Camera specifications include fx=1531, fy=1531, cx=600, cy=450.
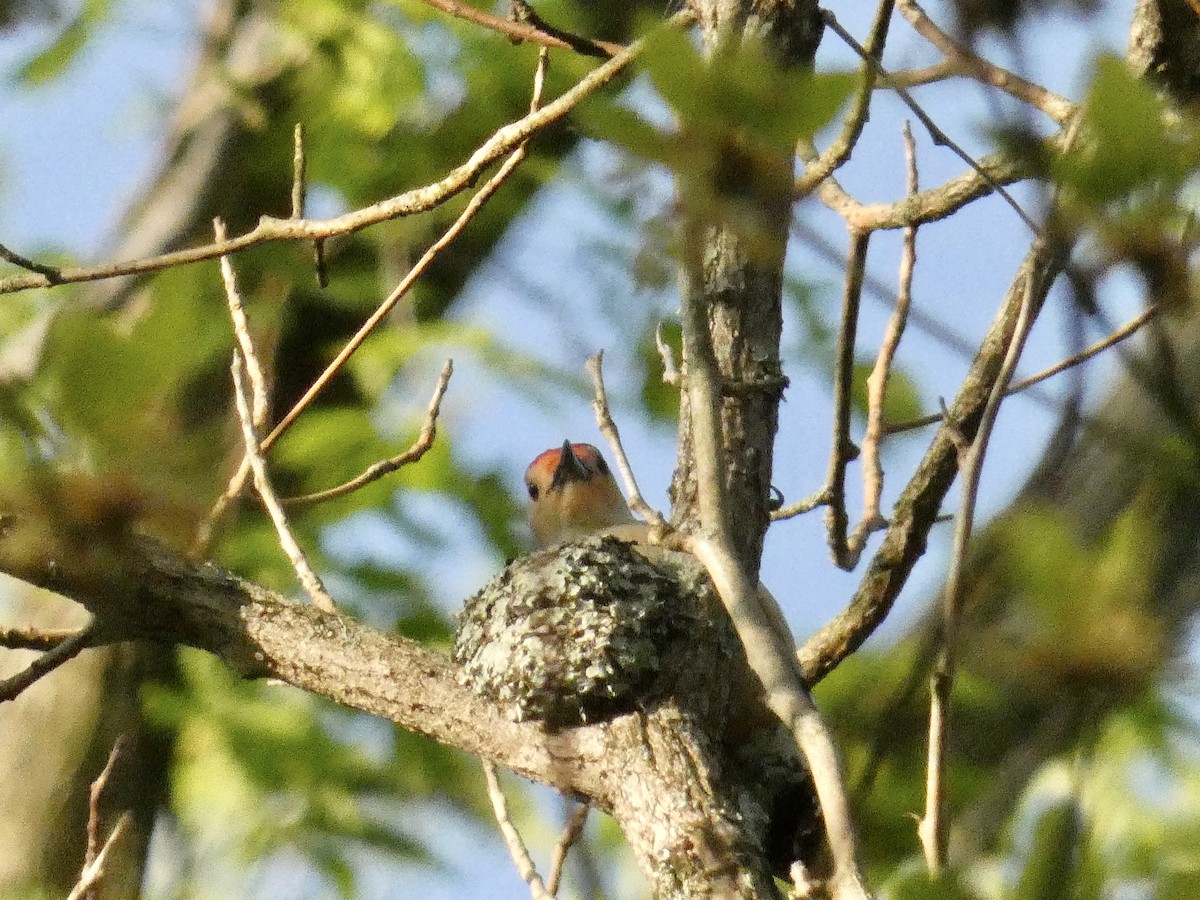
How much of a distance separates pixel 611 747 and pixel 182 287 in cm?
187

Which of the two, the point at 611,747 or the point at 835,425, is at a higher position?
the point at 835,425

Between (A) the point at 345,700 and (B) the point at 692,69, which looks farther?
(A) the point at 345,700

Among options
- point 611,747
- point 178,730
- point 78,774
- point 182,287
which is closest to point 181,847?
point 178,730

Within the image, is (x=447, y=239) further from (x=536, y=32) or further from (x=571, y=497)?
(x=571, y=497)

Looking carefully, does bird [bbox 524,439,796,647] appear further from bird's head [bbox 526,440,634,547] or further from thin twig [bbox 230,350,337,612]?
thin twig [bbox 230,350,337,612]

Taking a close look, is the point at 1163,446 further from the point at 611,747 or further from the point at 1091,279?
the point at 611,747

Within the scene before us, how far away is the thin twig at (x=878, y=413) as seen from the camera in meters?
3.62

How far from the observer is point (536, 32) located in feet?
10.1

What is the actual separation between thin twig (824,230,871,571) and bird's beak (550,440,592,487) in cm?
230

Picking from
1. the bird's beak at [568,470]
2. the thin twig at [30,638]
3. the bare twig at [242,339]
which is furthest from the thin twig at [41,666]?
the bird's beak at [568,470]

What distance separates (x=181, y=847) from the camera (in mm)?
5492

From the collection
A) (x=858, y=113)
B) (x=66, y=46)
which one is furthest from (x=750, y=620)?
(x=66, y=46)

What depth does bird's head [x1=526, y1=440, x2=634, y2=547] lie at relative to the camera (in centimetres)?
593

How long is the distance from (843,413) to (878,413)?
0.54 meters
